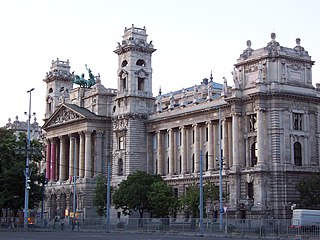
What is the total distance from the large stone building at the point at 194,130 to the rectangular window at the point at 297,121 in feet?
0.47

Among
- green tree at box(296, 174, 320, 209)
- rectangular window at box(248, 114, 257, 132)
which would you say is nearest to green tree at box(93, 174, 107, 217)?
rectangular window at box(248, 114, 257, 132)

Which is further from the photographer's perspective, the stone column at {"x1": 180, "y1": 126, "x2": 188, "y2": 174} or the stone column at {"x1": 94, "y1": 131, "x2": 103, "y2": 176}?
the stone column at {"x1": 94, "y1": 131, "x2": 103, "y2": 176}

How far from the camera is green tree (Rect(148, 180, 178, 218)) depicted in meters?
95.2

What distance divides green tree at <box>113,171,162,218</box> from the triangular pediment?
26.3 meters

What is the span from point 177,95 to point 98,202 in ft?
105

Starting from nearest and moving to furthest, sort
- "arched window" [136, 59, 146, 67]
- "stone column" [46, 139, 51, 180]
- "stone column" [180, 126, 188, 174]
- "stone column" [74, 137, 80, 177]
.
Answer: "stone column" [180, 126, 188, 174] < "arched window" [136, 59, 146, 67] < "stone column" [74, 137, 80, 177] < "stone column" [46, 139, 51, 180]

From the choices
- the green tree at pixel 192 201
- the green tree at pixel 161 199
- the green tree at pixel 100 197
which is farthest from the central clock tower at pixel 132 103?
the green tree at pixel 192 201

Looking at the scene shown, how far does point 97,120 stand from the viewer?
4818 inches

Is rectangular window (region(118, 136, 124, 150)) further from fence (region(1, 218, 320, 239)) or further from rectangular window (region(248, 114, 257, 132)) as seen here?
rectangular window (region(248, 114, 257, 132))

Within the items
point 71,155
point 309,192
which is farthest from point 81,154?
point 309,192

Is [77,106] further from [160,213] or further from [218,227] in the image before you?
[218,227]

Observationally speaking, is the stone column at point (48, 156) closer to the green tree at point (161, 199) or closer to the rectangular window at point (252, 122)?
the green tree at point (161, 199)

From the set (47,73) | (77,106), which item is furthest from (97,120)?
(47,73)

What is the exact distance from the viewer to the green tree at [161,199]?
313ft
